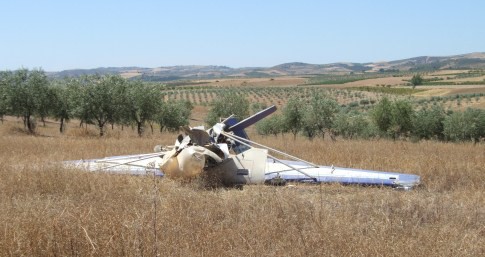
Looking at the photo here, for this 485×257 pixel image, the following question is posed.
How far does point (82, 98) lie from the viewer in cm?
3722

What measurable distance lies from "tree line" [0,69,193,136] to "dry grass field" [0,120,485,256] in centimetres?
2964

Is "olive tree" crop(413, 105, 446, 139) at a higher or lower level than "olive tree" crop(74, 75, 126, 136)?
lower

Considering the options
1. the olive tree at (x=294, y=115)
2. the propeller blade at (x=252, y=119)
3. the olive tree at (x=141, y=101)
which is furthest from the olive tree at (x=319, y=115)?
the propeller blade at (x=252, y=119)

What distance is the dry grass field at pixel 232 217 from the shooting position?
157 inches

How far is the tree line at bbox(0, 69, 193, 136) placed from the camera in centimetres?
3728

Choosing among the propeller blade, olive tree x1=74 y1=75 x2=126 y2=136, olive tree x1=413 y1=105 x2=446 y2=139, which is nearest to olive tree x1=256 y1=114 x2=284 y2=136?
olive tree x1=413 y1=105 x2=446 y2=139

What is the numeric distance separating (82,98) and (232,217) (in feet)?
112

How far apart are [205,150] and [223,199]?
5.42 feet

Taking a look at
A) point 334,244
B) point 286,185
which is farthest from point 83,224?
point 286,185

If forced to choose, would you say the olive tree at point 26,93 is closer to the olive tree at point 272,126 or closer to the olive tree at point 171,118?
the olive tree at point 171,118

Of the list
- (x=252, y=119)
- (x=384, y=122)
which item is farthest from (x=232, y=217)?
(x=384, y=122)

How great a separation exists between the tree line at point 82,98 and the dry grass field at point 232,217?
29.6m

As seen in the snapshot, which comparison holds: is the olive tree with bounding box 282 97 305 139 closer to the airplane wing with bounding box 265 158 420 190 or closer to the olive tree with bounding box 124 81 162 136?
the olive tree with bounding box 124 81 162 136

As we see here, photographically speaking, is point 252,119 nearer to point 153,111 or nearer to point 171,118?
point 153,111
